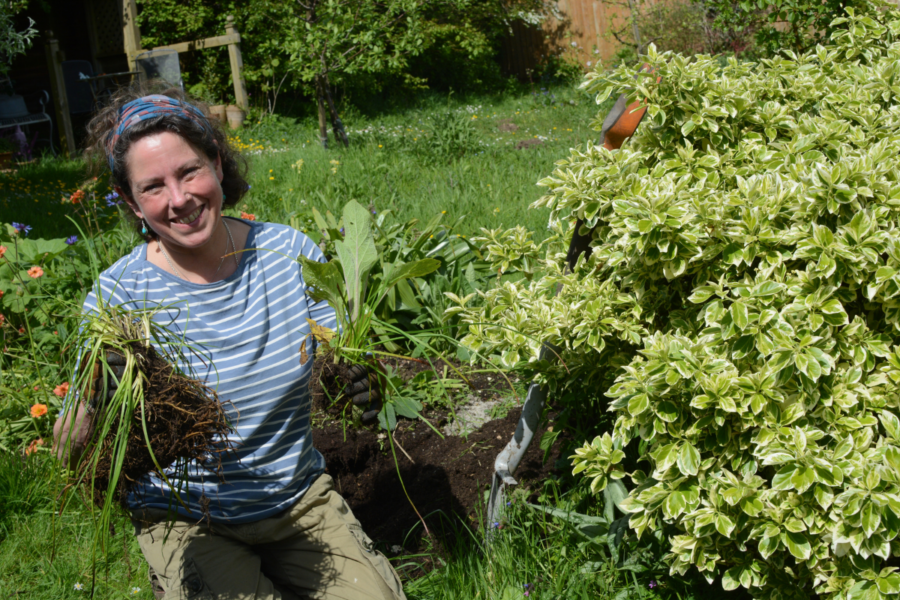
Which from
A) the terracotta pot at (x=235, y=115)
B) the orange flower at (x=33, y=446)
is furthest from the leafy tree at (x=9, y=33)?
the orange flower at (x=33, y=446)

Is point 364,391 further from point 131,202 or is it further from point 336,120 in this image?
point 336,120

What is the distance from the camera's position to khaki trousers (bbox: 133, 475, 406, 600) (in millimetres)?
1766

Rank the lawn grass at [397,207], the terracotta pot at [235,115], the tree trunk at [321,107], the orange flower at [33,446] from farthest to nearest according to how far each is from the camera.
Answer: the terracotta pot at [235,115] → the tree trunk at [321,107] → the orange flower at [33,446] → the lawn grass at [397,207]

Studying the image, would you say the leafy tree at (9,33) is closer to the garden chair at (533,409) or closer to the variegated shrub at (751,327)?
the garden chair at (533,409)

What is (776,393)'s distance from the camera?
1.42 metres

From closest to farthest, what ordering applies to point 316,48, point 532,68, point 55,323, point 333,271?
1. point 333,271
2. point 55,323
3. point 316,48
4. point 532,68

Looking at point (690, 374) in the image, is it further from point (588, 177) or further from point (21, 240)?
point (21, 240)

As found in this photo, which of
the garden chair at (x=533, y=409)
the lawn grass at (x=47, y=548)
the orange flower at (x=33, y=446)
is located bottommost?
the lawn grass at (x=47, y=548)

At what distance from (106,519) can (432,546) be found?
117cm

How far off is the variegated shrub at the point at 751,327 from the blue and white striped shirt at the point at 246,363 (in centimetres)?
64

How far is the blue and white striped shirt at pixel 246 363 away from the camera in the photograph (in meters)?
1.76

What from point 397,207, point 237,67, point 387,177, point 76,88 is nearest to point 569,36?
point 237,67

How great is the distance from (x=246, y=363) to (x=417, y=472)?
1.03 metres

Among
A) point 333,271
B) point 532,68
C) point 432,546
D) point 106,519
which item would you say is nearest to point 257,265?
point 333,271
